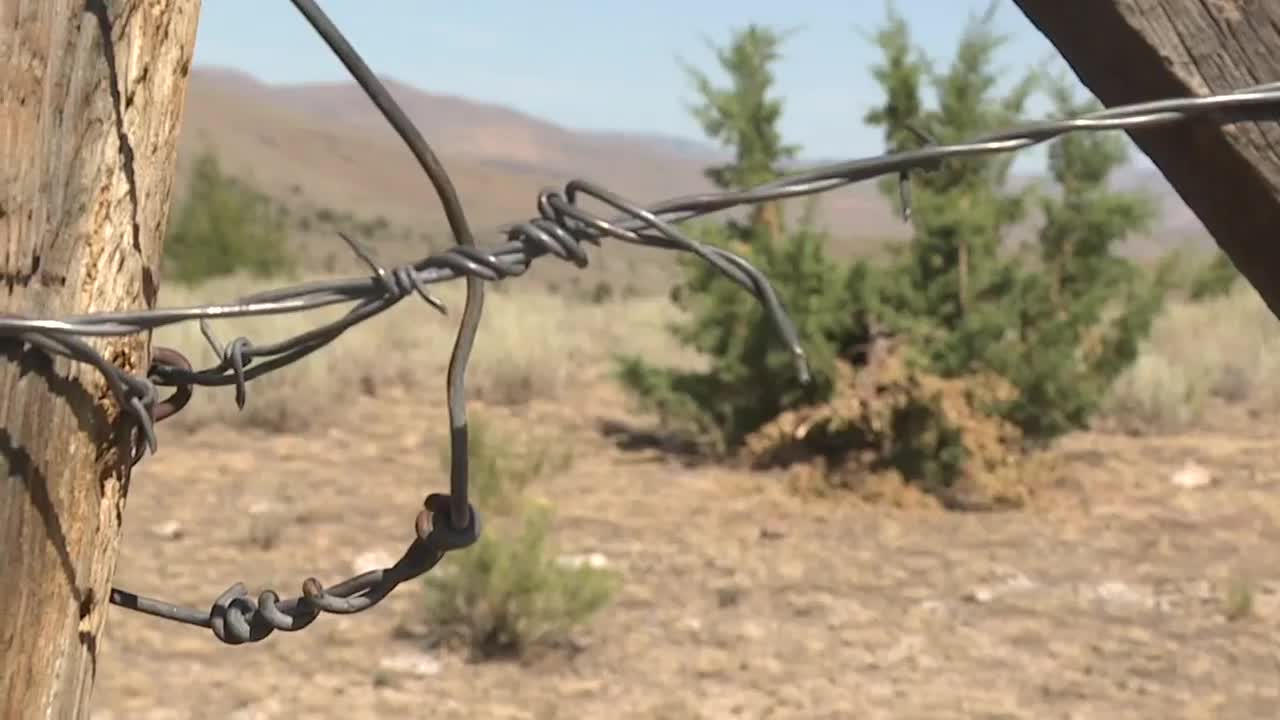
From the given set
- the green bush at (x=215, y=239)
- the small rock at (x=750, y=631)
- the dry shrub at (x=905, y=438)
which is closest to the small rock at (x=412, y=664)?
the small rock at (x=750, y=631)

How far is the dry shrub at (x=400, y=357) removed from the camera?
10414mm

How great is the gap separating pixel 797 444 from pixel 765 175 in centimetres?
160

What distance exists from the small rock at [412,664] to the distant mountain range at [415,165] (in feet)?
78.7

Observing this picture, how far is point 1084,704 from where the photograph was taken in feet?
16.5

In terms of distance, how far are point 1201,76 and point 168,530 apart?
6583 mm

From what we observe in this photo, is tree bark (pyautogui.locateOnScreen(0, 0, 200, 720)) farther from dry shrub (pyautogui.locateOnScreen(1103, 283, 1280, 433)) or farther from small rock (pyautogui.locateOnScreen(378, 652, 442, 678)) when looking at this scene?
dry shrub (pyautogui.locateOnScreen(1103, 283, 1280, 433))

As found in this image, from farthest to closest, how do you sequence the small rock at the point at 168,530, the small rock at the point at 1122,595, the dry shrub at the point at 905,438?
the dry shrub at the point at 905,438, the small rock at the point at 168,530, the small rock at the point at 1122,595

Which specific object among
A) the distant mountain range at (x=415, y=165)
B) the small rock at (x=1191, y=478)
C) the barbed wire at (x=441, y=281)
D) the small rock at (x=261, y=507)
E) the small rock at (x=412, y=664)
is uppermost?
the distant mountain range at (x=415, y=165)

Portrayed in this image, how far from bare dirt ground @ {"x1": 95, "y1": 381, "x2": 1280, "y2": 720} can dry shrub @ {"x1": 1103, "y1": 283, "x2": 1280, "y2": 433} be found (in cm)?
139

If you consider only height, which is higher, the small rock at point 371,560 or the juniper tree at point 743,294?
the juniper tree at point 743,294

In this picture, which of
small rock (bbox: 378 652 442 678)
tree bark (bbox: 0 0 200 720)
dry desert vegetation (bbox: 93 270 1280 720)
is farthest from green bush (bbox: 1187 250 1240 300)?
tree bark (bbox: 0 0 200 720)

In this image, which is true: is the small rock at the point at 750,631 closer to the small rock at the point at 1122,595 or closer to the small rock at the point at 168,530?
the small rock at the point at 1122,595

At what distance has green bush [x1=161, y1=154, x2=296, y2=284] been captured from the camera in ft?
64.1

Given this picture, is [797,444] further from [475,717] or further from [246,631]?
[246,631]
